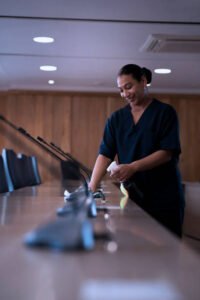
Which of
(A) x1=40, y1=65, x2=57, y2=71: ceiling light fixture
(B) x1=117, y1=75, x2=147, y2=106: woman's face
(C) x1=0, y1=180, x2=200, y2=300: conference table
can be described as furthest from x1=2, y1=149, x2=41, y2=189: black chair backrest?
(C) x1=0, y1=180, x2=200, y2=300: conference table

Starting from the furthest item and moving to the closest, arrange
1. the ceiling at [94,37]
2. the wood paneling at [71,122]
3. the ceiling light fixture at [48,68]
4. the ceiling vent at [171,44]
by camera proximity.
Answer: the wood paneling at [71,122] < the ceiling light fixture at [48,68] < the ceiling vent at [171,44] < the ceiling at [94,37]

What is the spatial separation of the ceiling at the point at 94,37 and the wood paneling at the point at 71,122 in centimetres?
69

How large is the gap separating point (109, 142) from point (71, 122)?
5.69 m

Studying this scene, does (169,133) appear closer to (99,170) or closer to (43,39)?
(99,170)

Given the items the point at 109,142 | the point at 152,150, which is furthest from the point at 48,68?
the point at 152,150

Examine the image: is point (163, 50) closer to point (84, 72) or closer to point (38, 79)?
point (84, 72)

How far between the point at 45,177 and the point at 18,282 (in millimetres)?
7777

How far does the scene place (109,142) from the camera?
2.72 m

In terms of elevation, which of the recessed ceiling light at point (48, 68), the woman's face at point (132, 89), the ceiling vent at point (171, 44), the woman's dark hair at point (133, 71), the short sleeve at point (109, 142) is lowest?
the short sleeve at point (109, 142)

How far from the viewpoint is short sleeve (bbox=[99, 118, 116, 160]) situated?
2703 mm

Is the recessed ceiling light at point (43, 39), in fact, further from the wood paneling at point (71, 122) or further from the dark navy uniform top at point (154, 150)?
the wood paneling at point (71, 122)

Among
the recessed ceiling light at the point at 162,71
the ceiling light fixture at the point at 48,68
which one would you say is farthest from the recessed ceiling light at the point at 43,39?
the recessed ceiling light at the point at 162,71

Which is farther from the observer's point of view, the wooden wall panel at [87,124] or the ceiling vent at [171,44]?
the wooden wall panel at [87,124]

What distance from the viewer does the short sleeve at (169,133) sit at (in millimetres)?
2492
